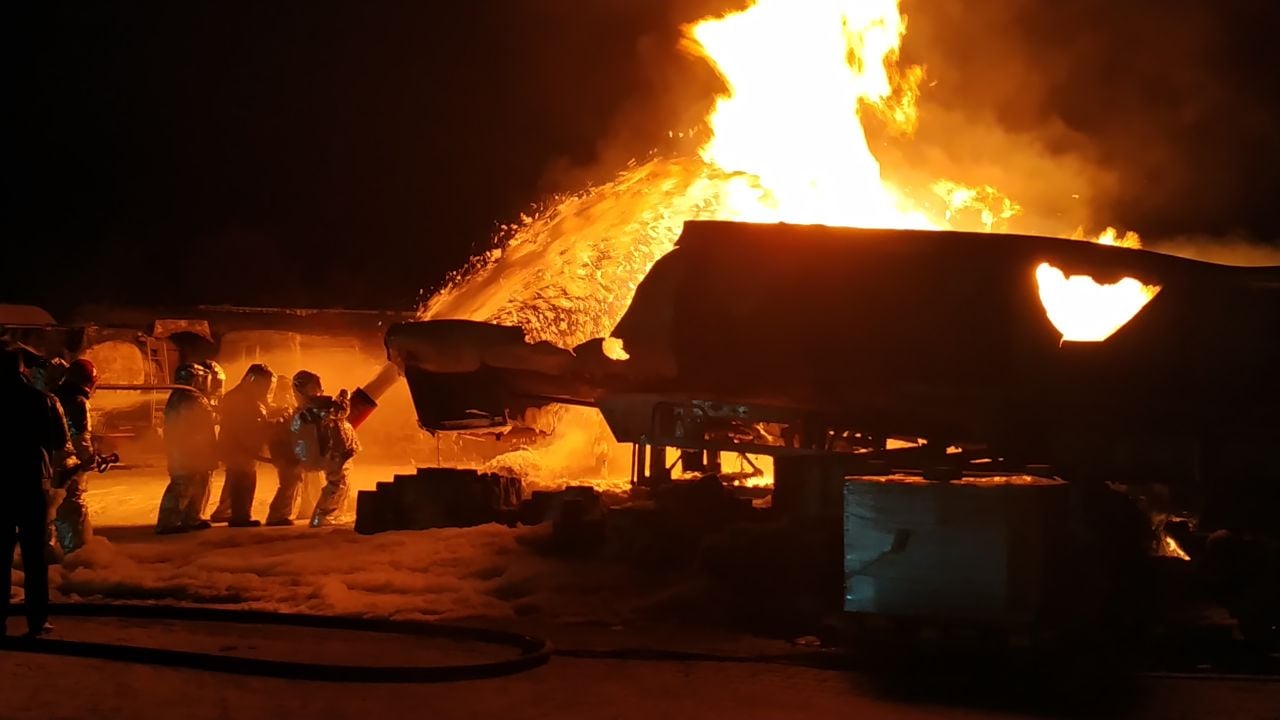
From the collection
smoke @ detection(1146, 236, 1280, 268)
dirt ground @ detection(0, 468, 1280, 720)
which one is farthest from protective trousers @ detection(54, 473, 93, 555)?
smoke @ detection(1146, 236, 1280, 268)

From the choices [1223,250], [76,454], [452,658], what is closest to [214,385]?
[76,454]

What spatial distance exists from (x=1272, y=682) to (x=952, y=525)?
175 centimetres

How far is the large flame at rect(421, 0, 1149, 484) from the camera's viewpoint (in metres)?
11.5

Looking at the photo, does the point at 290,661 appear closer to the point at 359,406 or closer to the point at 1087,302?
the point at 1087,302

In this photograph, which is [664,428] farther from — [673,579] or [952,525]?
[952,525]

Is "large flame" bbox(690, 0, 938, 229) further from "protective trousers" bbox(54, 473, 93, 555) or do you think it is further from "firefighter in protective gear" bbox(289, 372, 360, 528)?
"protective trousers" bbox(54, 473, 93, 555)

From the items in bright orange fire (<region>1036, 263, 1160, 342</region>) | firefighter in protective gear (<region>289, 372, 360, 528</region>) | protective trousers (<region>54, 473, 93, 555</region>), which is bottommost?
protective trousers (<region>54, 473, 93, 555</region>)

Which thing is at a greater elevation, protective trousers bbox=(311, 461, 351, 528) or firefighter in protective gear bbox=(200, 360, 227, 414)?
firefighter in protective gear bbox=(200, 360, 227, 414)

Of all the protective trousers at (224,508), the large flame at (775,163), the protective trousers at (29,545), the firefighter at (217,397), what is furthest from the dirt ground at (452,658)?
the large flame at (775,163)

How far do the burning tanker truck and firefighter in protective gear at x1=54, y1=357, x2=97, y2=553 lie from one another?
4.53m

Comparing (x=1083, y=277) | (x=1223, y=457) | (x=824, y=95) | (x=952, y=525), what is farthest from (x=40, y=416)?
(x=824, y=95)

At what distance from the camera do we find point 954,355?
7.51 meters

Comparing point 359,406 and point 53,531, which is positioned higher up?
point 359,406

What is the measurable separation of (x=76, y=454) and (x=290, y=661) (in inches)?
183
